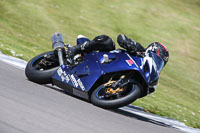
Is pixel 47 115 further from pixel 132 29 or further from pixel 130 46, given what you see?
pixel 132 29

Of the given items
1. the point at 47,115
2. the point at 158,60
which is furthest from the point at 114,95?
the point at 47,115

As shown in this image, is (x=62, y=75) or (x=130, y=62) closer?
(x=130, y=62)

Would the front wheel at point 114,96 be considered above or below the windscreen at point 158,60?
below

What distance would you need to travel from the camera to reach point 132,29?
20.0 m

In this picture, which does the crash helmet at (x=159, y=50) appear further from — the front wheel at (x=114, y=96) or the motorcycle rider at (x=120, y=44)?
the front wheel at (x=114, y=96)

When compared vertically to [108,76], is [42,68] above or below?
below

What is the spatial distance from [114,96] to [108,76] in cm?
35

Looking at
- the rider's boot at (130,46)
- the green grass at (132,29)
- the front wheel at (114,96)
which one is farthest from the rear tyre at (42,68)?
the green grass at (132,29)

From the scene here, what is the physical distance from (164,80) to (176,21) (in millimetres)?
11425

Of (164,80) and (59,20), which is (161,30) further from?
(164,80)

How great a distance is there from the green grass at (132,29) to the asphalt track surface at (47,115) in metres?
2.74

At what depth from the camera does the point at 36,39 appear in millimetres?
13773

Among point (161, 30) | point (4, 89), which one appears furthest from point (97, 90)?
point (161, 30)

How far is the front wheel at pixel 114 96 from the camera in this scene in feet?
17.6
